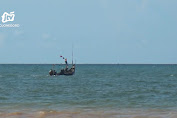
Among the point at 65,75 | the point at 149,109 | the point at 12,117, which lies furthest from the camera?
the point at 65,75

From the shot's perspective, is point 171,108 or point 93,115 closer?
point 93,115

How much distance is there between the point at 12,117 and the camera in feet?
65.9

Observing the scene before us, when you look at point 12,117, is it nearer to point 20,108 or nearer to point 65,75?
point 20,108

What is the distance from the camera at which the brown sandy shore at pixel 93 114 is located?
68.1 ft

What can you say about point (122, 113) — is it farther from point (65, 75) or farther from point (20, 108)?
point (65, 75)

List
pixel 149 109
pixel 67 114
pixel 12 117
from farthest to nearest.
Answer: pixel 149 109
pixel 67 114
pixel 12 117

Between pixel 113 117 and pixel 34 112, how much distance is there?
5303 millimetres

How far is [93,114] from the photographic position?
21703mm

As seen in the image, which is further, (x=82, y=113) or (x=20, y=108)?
(x=20, y=108)

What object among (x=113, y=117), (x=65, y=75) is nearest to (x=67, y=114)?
(x=113, y=117)

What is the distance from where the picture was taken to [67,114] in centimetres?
2170

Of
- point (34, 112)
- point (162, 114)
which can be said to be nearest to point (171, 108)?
point (162, 114)

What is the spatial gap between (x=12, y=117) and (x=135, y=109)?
8.65 meters

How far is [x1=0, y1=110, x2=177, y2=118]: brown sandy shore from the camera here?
68.1 ft
